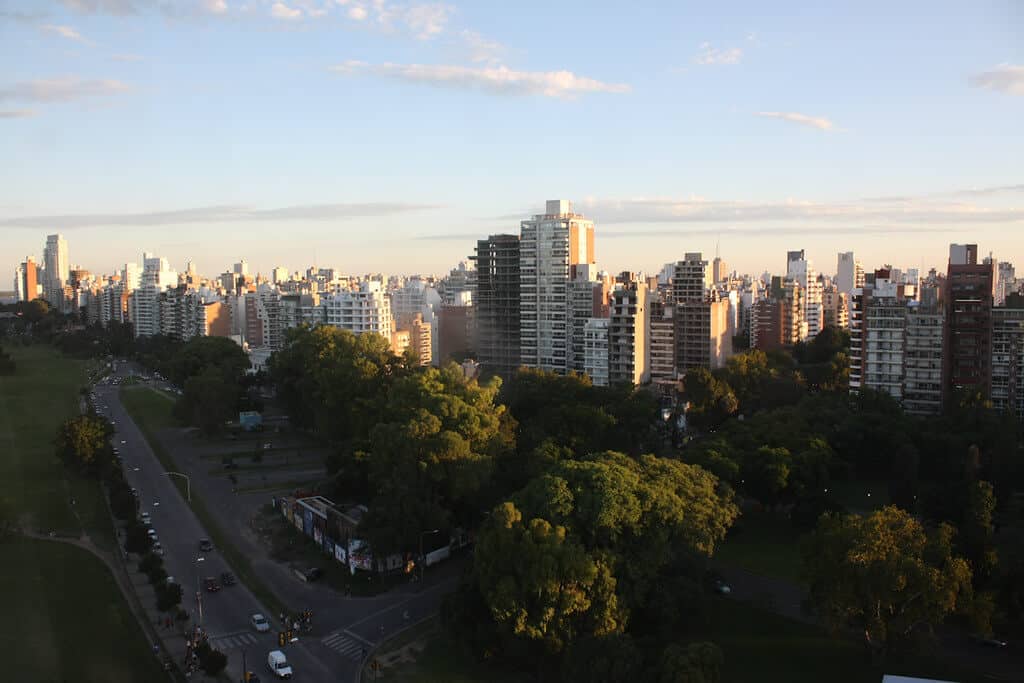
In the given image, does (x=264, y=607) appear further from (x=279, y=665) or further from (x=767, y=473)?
(x=767, y=473)

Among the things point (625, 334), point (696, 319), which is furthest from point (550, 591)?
point (696, 319)

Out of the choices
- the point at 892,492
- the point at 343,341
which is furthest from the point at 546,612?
the point at 343,341

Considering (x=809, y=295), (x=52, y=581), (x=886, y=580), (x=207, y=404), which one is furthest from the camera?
(x=809, y=295)

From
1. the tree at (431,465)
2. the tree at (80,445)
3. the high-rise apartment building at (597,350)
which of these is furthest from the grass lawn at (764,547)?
the tree at (80,445)

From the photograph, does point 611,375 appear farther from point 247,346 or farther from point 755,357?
point 247,346

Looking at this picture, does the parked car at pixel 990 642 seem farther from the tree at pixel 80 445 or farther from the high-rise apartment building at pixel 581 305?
the high-rise apartment building at pixel 581 305

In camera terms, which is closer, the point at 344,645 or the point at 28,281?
the point at 344,645
